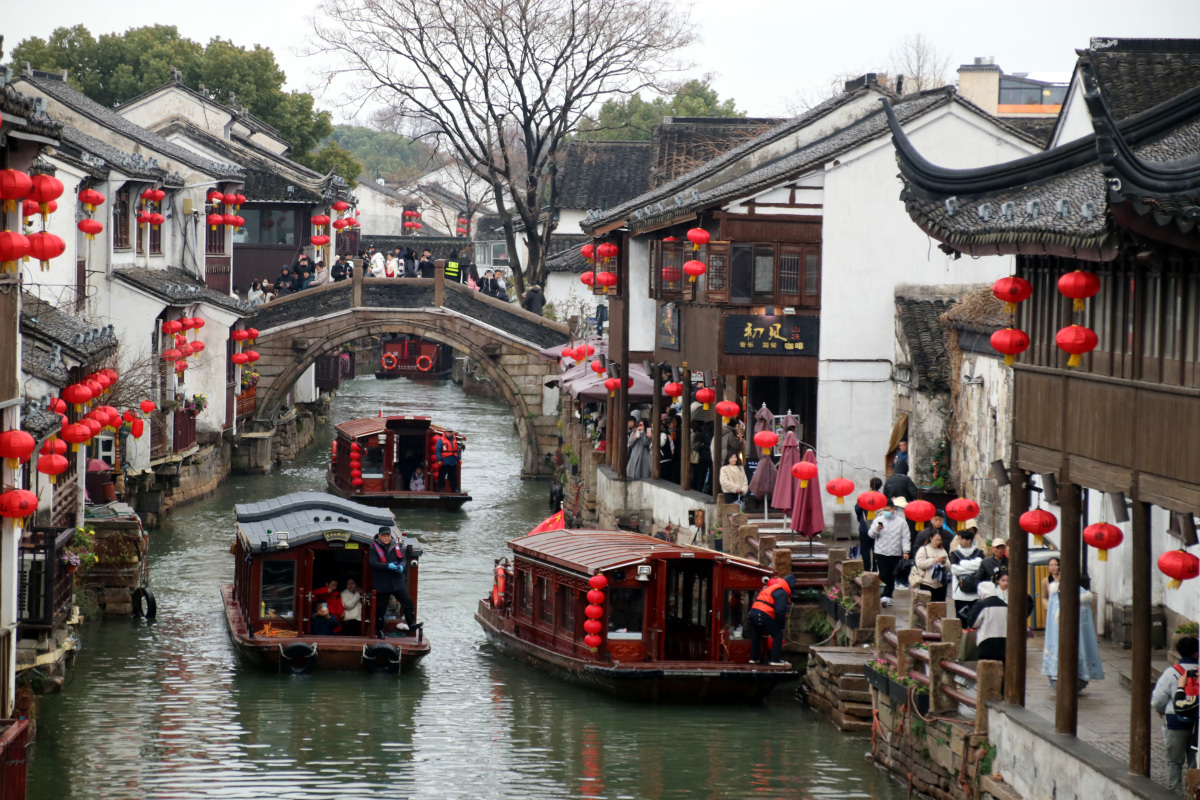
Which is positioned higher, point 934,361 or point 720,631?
point 934,361

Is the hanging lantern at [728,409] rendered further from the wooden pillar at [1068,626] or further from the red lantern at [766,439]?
the wooden pillar at [1068,626]

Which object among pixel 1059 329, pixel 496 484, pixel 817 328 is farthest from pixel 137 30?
pixel 1059 329

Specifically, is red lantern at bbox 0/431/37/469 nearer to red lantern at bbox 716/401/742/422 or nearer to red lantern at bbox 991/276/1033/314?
red lantern at bbox 991/276/1033/314

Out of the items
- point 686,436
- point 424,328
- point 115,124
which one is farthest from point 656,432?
point 115,124

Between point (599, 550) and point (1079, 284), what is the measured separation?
9457 millimetres

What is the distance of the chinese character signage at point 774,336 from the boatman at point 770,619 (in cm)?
726

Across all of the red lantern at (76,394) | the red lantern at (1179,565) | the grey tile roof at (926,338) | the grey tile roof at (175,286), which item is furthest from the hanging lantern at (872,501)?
the grey tile roof at (175,286)

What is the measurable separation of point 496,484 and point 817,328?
53.5 ft

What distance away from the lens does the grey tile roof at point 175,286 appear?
33.8 metres

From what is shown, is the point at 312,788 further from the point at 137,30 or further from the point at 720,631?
the point at 137,30

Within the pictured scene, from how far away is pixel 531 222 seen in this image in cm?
4738

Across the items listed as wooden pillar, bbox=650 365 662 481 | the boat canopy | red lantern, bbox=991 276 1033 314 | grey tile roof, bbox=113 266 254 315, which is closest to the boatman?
the boat canopy

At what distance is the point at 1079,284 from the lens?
13148 millimetres

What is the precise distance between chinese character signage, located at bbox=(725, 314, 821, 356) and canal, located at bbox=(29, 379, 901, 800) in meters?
6.16
